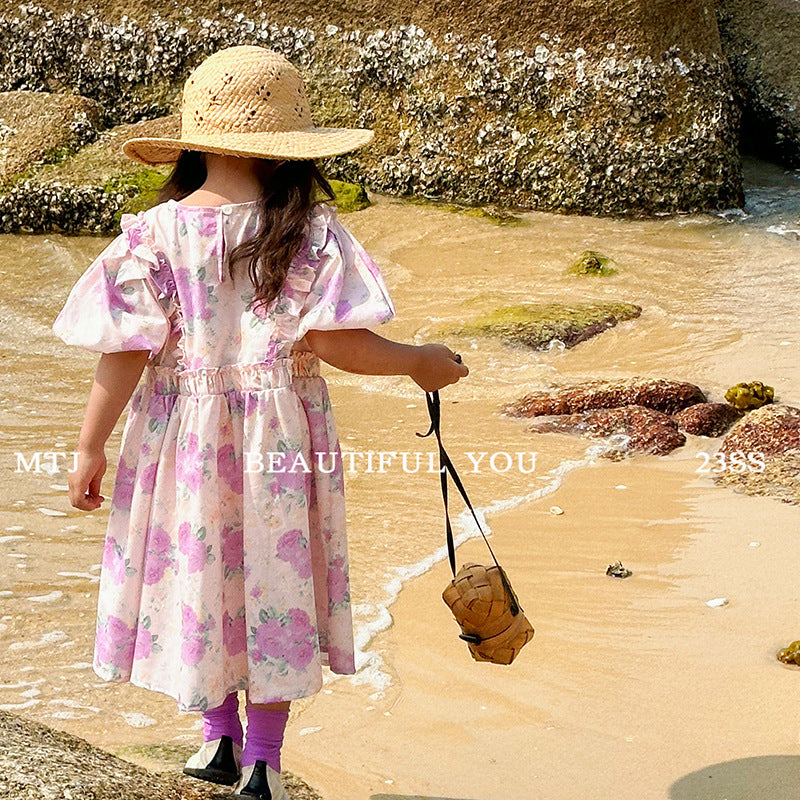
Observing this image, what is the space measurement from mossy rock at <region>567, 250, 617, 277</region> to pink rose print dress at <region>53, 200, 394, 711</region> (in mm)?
6265

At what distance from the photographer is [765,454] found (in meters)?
5.39

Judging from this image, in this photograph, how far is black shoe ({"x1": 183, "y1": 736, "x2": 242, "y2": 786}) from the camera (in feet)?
9.75

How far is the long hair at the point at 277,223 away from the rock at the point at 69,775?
40.9 inches

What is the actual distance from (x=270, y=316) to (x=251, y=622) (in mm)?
687

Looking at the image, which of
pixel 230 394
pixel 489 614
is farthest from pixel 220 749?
pixel 230 394

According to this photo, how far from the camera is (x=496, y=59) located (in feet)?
34.9

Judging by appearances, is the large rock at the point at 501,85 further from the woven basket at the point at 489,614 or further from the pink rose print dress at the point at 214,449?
the pink rose print dress at the point at 214,449

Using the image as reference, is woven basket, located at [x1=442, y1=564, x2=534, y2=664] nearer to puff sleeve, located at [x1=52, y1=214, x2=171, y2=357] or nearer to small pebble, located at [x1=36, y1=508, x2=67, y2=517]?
puff sleeve, located at [x1=52, y1=214, x2=171, y2=357]

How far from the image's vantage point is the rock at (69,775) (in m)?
2.43

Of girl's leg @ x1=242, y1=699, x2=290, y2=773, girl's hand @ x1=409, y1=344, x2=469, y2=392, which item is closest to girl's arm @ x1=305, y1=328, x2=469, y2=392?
girl's hand @ x1=409, y1=344, x2=469, y2=392

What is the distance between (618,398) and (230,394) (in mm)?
3573

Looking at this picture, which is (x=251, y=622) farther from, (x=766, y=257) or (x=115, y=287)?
(x=766, y=257)

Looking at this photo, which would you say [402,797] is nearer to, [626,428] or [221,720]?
[221,720]

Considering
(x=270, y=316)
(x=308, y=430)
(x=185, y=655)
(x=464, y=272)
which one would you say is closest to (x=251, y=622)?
(x=185, y=655)
